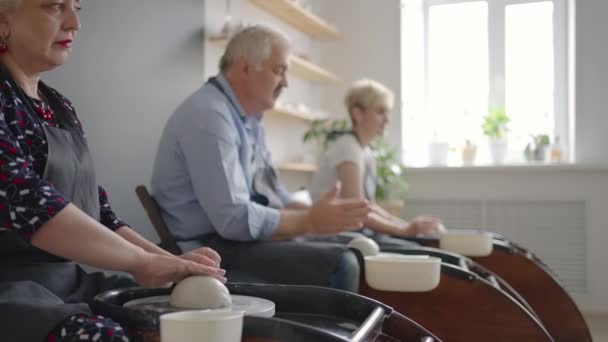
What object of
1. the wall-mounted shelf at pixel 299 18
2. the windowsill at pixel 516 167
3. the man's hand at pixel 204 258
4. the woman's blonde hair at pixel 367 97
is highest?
the wall-mounted shelf at pixel 299 18

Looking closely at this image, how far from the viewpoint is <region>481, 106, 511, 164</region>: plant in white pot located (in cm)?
452

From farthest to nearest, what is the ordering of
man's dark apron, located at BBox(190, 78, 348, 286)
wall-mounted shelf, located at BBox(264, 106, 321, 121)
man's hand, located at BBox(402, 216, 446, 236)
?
wall-mounted shelf, located at BBox(264, 106, 321, 121), man's hand, located at BBox(402, 216, 446, 236), man's dark apron, located at BBox(190, 78, 348, 286)

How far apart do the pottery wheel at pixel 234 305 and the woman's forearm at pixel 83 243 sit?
7 centimetres

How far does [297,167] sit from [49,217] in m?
3.08

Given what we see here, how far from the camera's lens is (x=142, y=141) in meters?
2.56

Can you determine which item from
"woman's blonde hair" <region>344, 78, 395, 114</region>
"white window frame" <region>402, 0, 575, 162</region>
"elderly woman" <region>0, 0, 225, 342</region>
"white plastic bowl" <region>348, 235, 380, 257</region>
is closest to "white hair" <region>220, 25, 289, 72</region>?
"white plastic bowl" <region>348, 235, 380, 257</region>

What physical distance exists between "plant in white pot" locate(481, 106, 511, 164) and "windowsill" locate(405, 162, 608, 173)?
0.73 feet

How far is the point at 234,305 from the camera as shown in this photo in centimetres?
104

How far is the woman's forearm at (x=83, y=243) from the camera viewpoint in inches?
40.4

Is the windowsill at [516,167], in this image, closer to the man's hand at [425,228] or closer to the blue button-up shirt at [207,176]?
the man's hand at [425,228]

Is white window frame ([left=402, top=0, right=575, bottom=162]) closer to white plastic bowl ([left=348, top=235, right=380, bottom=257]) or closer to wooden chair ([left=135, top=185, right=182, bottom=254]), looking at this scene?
white plastic bowl ([left=348, top=235, right=380, bottom=257])

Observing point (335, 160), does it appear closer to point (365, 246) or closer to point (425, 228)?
point (425, 228)

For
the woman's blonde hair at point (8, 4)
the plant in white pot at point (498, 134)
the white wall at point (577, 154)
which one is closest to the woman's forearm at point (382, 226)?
the white wall at point (577, 154)

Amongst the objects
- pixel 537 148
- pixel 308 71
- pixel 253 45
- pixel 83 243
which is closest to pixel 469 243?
pixel 253 45
